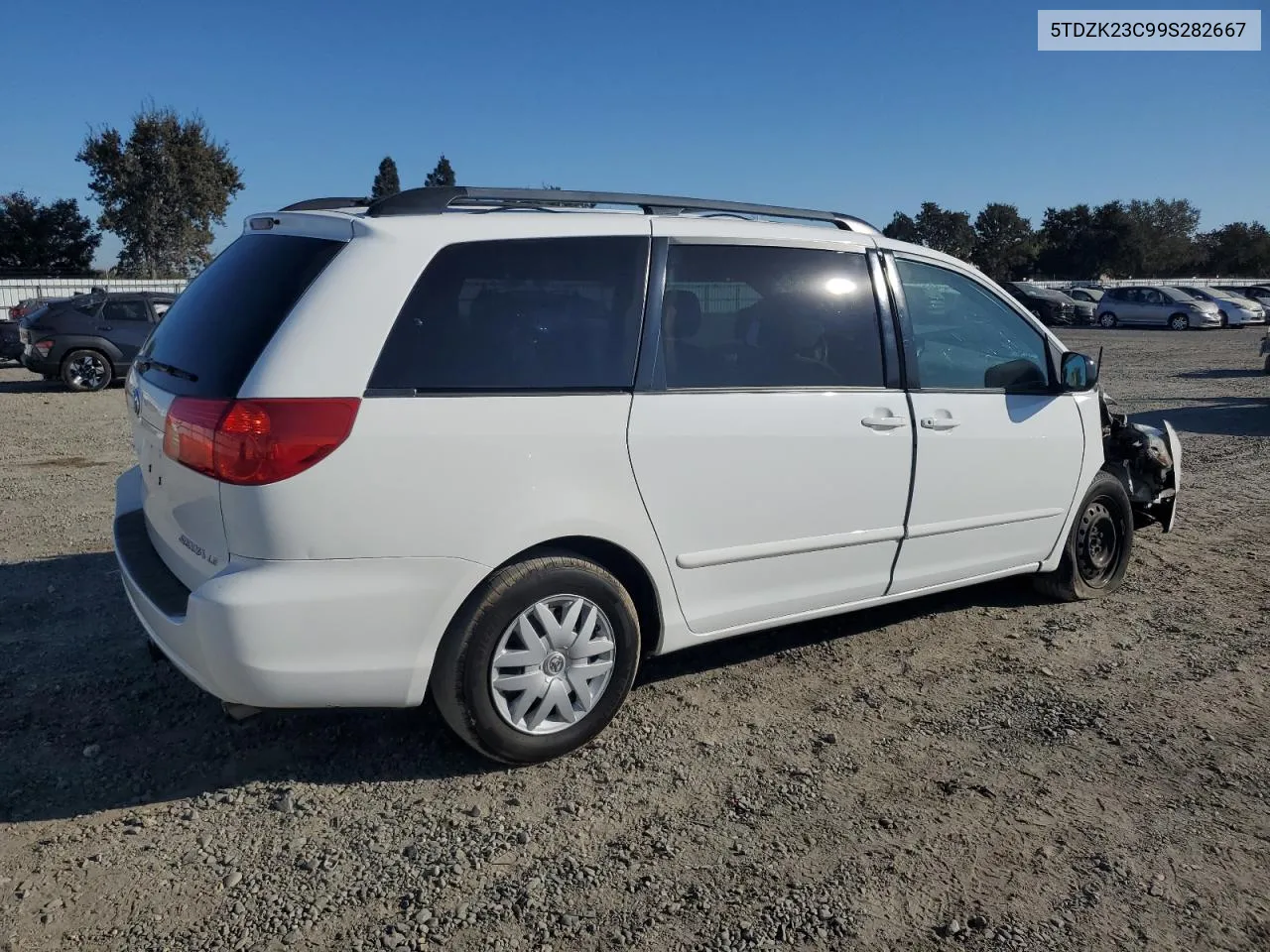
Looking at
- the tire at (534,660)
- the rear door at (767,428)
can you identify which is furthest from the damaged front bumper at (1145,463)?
the tire at (534,660)

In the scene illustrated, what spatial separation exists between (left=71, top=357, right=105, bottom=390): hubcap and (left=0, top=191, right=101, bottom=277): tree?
111 feet

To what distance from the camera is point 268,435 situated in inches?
120

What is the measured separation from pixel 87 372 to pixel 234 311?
51.2ft

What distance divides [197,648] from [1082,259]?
80279mm

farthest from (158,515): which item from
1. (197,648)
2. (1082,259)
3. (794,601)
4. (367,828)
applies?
(1082,259)

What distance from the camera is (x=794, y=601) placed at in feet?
13.9

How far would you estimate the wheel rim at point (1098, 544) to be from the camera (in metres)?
5.51

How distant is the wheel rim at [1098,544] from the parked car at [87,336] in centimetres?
1498

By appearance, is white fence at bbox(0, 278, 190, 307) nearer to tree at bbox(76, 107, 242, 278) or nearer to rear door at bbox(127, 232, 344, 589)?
tree at bbox(76, 107, 242, 278)

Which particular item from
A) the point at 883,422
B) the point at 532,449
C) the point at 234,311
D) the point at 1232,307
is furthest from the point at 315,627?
the point at 1232,307

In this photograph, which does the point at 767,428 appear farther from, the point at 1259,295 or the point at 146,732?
the point at 1259,295

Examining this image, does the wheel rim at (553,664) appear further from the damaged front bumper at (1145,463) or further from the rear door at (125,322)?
the rear door at (125,322)

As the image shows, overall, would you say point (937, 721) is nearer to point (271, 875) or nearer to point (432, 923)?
point (432, 923)

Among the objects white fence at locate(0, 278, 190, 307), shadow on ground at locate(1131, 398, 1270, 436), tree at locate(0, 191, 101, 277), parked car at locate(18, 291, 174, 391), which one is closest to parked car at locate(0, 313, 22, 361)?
parked car at locate(18, 291, 174, 391)
